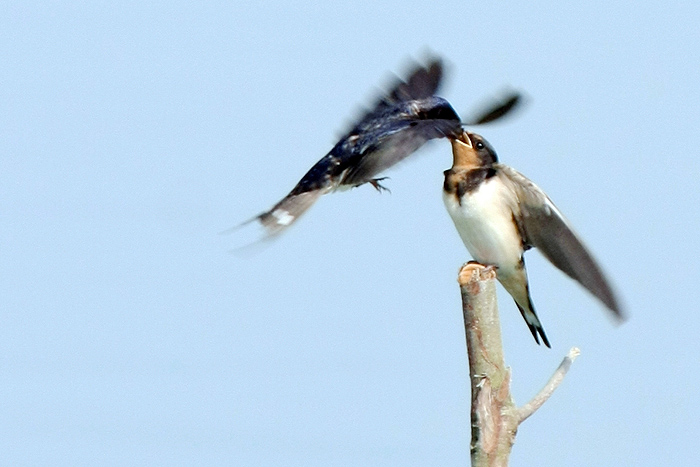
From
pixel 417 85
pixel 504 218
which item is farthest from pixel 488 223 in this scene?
pixel 417 85

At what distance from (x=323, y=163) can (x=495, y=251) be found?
2.70 feet

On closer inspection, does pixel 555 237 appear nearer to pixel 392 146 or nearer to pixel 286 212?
pixel 392 146

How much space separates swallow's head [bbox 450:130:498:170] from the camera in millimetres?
5395

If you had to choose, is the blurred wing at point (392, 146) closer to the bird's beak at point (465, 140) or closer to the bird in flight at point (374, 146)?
the bird in flight at point (374, 146)

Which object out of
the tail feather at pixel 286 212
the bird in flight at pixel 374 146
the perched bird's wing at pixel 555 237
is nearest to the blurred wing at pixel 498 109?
the bird in flight at pixel 374 146

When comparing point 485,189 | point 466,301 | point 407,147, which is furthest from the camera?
point 485,189

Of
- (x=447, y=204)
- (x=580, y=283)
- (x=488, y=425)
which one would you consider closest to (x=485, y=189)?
(x=447, y=204)

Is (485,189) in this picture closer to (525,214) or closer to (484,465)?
(525,214)

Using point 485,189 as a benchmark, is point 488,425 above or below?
below

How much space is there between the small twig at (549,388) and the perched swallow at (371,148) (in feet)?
3.19

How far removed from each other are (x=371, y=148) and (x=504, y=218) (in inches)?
30.4

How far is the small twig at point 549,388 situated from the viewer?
5.02 m

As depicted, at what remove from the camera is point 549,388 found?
201 inches

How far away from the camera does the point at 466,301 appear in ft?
16.6
